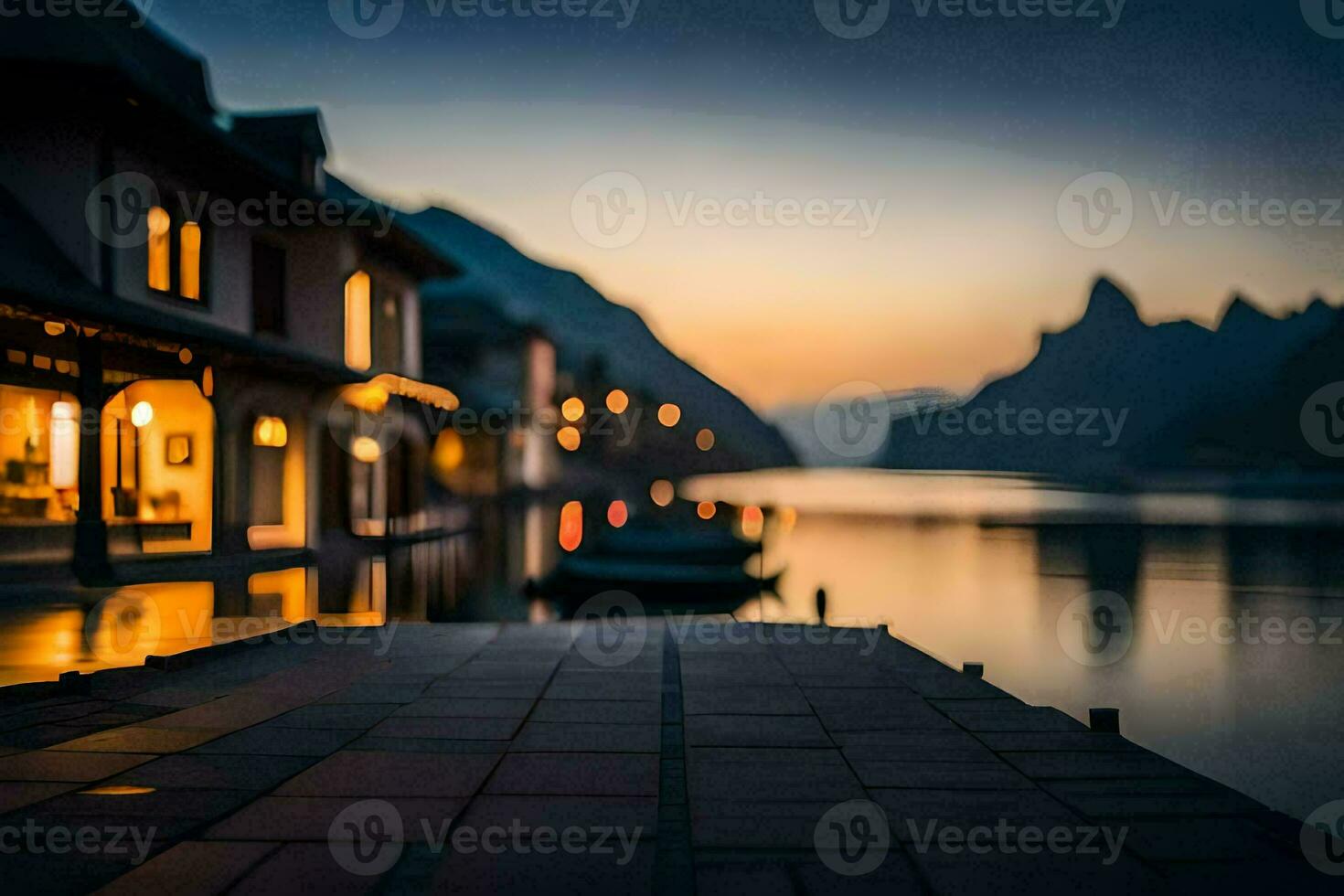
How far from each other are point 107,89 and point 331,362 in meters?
7.28

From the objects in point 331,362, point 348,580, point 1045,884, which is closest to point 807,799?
point 1045,884

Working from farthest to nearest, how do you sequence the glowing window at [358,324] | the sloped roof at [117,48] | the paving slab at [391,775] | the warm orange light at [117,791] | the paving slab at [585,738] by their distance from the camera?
1. the glowing window at [358,324]
2. the sloped roof at [117,48]
3. the paving slab at [585,738]
4. the paving slab at [391,775]
5. the warm orange light at [117,791]

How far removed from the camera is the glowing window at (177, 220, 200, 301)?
1847 centimetres

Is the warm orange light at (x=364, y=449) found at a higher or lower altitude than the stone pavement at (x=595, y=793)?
higher

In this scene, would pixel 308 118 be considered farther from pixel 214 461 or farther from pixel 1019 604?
pixel 1019 604

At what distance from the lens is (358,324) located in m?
25.0

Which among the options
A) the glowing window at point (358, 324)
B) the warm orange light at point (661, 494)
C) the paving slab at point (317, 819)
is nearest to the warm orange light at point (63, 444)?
the glowing window at point (358, 324)

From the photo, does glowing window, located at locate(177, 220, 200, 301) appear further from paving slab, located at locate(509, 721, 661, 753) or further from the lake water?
paving slab, located at locate(509, 721, 661, 753)

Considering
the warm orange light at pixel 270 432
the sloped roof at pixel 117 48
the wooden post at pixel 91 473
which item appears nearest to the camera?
the sloped roof at pixel 117 48

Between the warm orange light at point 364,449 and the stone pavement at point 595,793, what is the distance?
1686cm

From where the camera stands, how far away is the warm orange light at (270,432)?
19.9 m

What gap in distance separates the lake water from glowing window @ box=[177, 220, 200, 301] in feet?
48.1

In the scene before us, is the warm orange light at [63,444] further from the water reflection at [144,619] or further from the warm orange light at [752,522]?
the warm orange light at [752,522]

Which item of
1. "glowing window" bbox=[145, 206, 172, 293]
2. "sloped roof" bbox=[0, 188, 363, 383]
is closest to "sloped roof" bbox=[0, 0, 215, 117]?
"glowing window" bbox=[145, 206, 172, 293]
